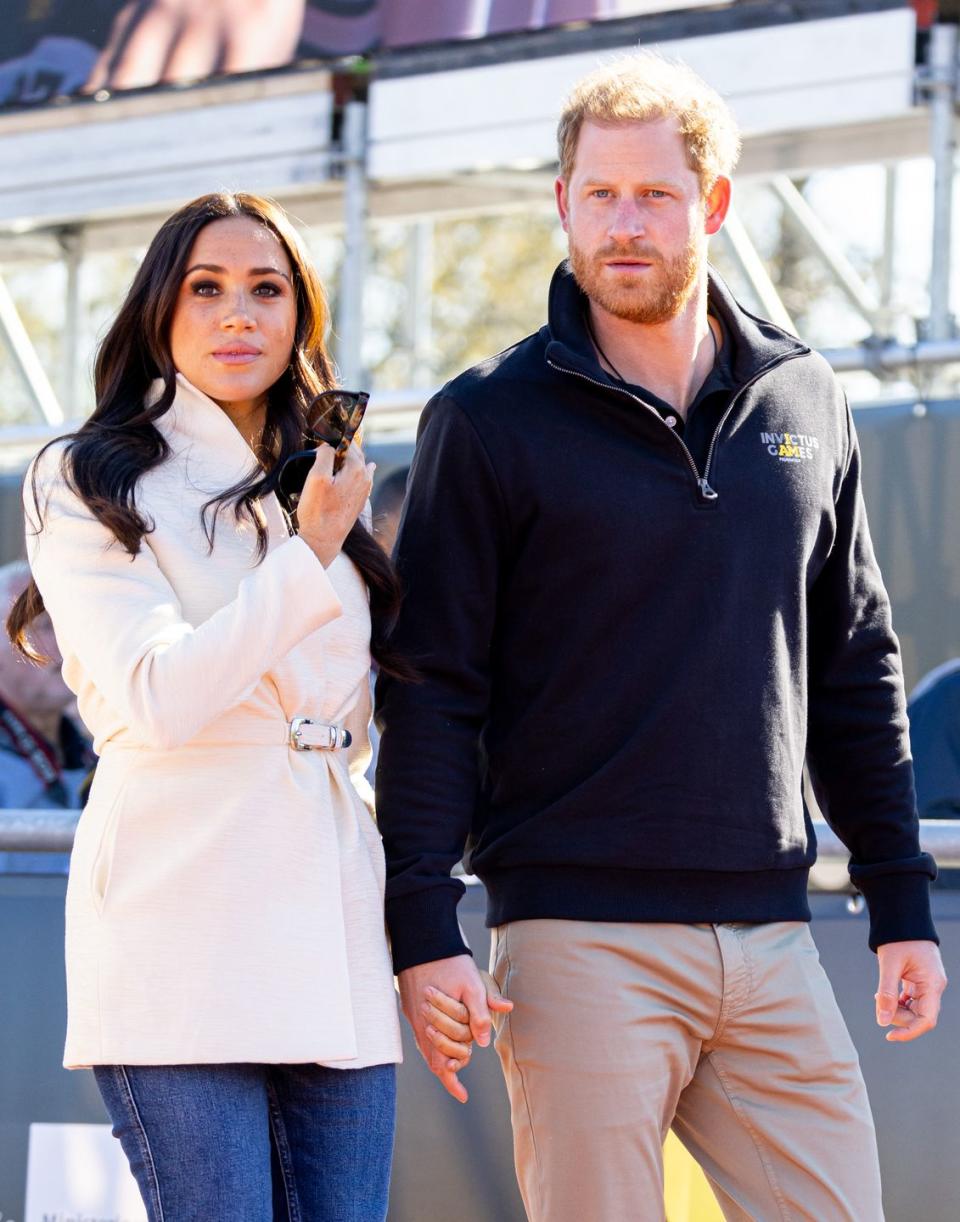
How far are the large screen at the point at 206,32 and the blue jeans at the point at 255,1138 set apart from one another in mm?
4706

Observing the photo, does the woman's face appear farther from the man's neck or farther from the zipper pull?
the zipper pull

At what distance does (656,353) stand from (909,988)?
1018 mm

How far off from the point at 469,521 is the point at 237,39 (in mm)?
4967

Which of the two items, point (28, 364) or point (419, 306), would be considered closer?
point (28, 364)

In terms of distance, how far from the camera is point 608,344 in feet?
9.05

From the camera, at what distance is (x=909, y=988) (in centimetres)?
275

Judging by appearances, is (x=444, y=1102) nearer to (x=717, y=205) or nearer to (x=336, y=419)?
(x=336, y=419)

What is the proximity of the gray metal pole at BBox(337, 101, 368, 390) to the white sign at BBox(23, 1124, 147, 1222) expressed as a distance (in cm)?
376

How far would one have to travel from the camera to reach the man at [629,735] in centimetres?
250

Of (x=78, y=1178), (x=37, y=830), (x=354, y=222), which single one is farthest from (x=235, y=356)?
(x=354, y=222)

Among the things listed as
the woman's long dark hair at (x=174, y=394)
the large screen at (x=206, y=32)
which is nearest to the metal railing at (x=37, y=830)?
the woman's long dark hair at (x=174, y=394)

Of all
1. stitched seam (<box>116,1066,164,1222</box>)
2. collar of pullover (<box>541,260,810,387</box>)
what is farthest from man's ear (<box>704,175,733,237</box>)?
stitched seam (<box>116,1066,164,1222</box>)

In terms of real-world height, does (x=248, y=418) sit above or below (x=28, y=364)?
below

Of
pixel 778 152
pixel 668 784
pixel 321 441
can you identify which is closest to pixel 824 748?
pixel 668 784
